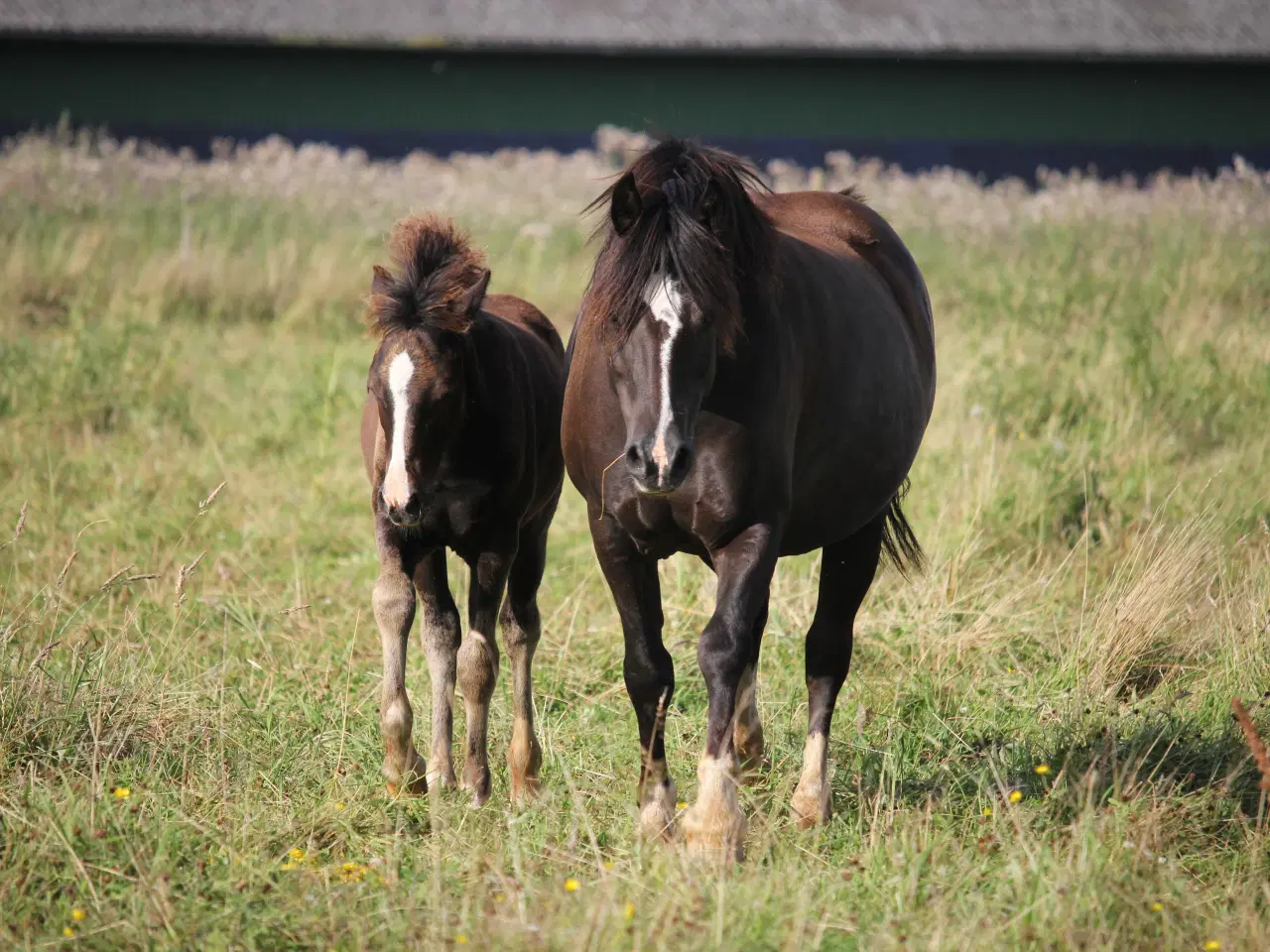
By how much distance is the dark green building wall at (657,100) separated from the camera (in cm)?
1970

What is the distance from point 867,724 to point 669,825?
1.45m

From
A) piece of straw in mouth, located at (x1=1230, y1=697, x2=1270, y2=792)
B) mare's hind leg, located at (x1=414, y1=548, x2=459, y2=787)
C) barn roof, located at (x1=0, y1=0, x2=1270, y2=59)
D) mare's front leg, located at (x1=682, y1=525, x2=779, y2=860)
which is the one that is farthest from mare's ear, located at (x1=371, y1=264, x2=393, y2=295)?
barn roof, located at (x1=0, y1=0, x2=1270, y2=59)

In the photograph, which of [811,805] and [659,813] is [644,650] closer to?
[659,813]

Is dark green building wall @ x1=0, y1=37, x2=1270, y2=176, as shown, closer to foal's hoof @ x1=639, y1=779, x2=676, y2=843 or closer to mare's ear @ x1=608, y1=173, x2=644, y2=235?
mare's ear @ x1=608, y1=173, x2=644, y2=235

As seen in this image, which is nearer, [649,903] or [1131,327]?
[649,903]

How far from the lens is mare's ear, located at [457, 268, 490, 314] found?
428 cm

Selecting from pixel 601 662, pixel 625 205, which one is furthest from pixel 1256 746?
pixel 601 662

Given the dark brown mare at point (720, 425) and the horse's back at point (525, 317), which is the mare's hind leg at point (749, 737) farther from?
the horse's back at point (525, 317)

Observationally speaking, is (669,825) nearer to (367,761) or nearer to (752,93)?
(367,761)

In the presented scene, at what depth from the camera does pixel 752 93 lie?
20.4m

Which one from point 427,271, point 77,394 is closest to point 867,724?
point 427,271

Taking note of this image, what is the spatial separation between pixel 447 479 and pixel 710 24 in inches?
734

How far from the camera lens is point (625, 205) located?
346 cm

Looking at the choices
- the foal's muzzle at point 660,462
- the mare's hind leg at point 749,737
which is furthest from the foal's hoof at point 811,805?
the foal's muzzle at point 660,462
